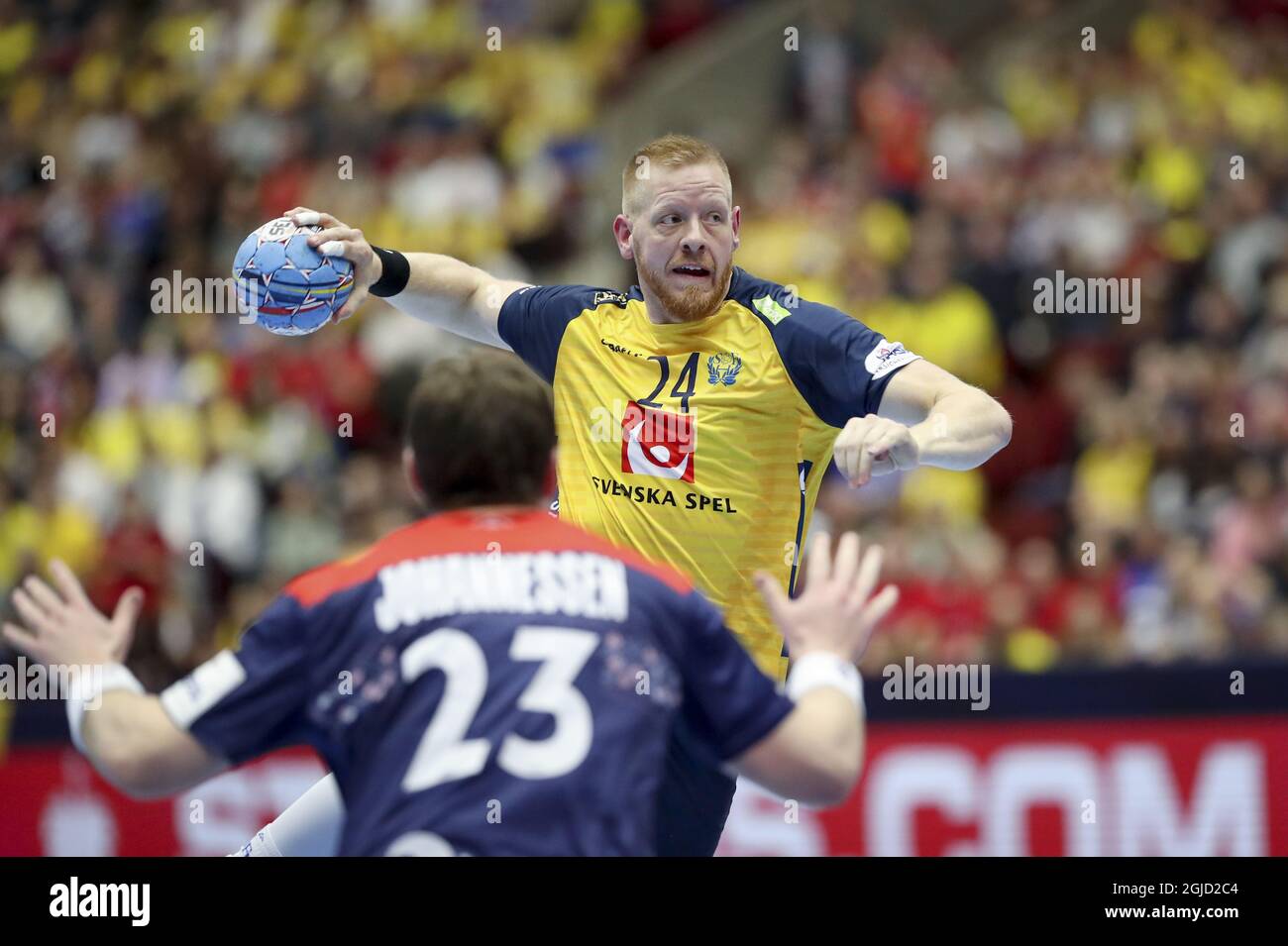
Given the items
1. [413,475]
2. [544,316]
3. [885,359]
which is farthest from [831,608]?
[544,316]

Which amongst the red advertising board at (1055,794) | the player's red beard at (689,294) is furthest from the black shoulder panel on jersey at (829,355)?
the red advertising board at (1055,794)

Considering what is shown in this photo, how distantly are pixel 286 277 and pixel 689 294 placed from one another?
146 cm

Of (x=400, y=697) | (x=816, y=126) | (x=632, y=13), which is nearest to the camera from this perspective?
(x=400, y=697)

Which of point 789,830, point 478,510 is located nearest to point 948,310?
point 789,830

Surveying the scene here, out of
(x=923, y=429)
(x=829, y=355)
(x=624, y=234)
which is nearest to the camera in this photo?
(x=923, y=429)

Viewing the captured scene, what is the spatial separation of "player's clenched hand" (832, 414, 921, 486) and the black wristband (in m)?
2.38

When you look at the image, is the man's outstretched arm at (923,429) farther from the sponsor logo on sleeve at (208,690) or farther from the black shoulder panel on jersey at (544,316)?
the sponsor logo on sleeve at (208,690)

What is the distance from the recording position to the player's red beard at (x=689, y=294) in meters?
6.40

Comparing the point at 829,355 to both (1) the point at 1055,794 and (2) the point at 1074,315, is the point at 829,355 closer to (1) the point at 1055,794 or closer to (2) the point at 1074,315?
(1) the point at 1055,794

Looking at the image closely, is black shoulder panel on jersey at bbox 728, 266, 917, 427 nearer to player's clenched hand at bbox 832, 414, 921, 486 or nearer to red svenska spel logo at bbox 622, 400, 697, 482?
red svenska spel logo at bbox 622, 400, 697, 482

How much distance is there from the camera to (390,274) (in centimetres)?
673

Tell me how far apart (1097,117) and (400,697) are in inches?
504
